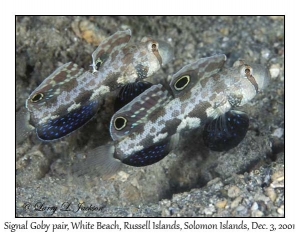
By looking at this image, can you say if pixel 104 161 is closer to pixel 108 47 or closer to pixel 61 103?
pixel 61 103

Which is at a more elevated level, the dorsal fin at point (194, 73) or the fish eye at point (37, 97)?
the dorsal fin at point (194, 73)

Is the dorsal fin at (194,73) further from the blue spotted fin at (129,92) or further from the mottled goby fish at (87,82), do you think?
the blue spotted fin at (129,92)

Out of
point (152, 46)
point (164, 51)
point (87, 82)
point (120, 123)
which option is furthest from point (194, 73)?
point (87, 82)

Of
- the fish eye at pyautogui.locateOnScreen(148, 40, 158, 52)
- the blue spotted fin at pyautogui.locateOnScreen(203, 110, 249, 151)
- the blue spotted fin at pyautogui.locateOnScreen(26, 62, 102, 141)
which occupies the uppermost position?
the fish eye at pyautogui.locateOnScreen(148, 40, 158, 52)

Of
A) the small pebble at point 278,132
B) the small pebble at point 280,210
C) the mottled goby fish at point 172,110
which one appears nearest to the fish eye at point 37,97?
the mottled goby fish at point 172,110

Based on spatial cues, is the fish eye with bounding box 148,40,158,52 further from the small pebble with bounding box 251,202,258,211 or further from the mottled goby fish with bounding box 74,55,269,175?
the small pebble with bounding box 251,202,258,211

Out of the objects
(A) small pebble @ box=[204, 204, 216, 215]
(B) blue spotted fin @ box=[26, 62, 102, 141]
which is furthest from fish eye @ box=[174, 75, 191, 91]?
(A) small pebble @ box=[204, 204, 216, 215]
